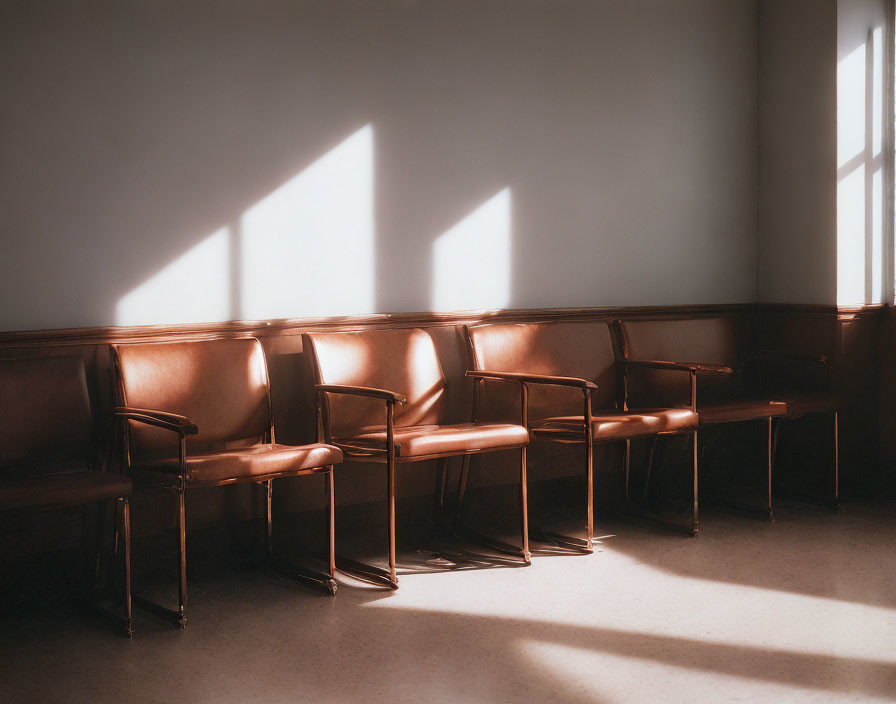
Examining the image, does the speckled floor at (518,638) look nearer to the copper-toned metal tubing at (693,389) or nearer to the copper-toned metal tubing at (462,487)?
the copper-toned metal tubing at (462,487)

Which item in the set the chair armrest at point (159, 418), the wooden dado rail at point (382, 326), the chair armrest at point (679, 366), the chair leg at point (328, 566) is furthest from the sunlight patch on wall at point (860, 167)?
the chair armrest at point (159, 418)

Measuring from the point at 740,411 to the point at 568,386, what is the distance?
90cm

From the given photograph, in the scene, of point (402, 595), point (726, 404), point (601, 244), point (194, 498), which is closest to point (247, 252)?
point (194, 498)

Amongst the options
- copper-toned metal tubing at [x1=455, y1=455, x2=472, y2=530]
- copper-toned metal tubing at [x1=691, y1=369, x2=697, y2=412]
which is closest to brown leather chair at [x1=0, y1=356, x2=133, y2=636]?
copper-toned metal tubing at [x1=455, y1=455, x2=472, y2=530]

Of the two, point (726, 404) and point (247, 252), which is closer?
point (247, 252)

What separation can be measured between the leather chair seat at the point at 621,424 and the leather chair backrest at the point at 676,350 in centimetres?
48

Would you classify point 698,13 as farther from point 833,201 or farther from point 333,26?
point 333,26

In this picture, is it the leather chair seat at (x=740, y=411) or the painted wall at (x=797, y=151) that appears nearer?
the leather chair seat at (x=740, y=411)

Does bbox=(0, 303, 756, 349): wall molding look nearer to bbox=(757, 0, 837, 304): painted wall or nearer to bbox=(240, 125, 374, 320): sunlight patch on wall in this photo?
bbox=(240, 125, 374, 320): sunlight patch on wall

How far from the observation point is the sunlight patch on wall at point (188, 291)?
3559mm

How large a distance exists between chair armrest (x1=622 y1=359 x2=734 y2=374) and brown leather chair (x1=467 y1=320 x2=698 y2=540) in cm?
12

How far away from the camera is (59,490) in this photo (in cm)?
279

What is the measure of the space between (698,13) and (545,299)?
1824mm

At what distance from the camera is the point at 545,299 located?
4.59m
